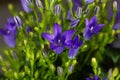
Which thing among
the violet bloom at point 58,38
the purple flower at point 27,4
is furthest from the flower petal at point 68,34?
the purple flower at point 27,4

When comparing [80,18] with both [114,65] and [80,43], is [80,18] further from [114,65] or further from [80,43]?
[114,65]

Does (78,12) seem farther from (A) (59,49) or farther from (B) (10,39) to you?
(B) (10,39)

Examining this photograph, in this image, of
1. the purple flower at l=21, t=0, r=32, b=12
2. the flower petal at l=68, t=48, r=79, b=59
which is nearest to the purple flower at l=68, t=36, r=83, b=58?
the flower petal at l=68, t=48, r=79, b=59

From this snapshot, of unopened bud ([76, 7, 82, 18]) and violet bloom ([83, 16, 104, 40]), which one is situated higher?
unopened bud ([76, 7, 82, 18])

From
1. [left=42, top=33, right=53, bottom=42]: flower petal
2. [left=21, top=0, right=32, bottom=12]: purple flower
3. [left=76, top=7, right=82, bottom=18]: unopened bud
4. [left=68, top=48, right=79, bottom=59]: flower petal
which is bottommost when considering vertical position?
[left=68, top=48, right=79, bottom=59]: flower petal

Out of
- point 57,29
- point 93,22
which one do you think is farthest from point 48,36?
point 93,22

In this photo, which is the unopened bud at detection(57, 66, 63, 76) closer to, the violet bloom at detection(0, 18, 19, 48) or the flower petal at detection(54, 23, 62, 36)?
the flower petal at detection(54, 23, 62, 36)

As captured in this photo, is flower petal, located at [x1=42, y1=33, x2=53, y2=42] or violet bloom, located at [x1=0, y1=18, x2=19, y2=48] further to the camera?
violet bloom, located at [x1=0, y1=18, x2=19, y2=48]

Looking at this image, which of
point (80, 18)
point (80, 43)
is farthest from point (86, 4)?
point (80, 43)
